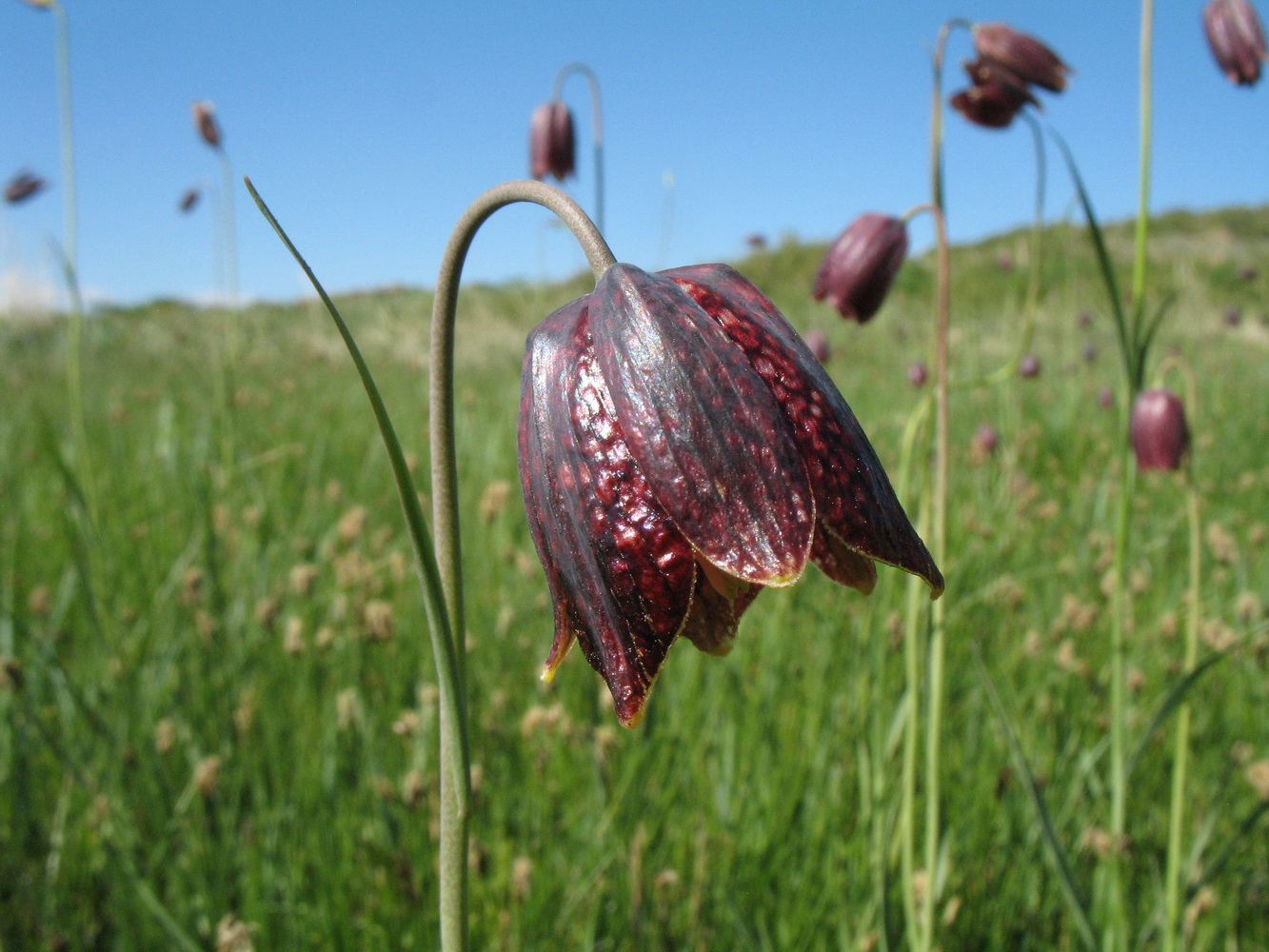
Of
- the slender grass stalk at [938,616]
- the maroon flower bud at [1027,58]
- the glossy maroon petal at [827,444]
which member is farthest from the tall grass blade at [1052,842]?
the maroon flower bud at [1027,58]

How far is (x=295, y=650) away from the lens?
1104 millimetres

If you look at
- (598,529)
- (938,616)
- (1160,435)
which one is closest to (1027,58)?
(1160,435)

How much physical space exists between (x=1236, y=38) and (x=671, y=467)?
118 centimetres

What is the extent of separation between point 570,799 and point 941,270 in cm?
76

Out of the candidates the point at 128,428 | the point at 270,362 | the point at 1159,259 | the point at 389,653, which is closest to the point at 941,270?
the point at 389,653

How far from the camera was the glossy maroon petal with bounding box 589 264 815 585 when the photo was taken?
0.41m

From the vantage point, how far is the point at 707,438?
1.36 feet

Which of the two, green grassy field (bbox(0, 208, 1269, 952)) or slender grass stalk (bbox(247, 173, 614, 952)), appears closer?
slender grass stalk (bbox(247, 173, 614, 952))

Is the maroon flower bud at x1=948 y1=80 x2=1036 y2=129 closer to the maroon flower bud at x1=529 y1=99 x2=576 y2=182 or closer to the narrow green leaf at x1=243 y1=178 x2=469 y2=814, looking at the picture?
the maroon flower bud at x1=529 y1=99 x2=576 y2=182

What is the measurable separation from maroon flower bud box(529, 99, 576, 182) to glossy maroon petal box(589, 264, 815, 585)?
139 centimetres

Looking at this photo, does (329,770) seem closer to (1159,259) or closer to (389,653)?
(389,653)

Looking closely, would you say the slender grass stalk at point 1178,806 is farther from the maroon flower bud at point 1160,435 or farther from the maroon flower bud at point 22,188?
the maroon flower bud at point 22,188

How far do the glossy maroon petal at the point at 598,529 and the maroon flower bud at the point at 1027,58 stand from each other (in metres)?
0.82

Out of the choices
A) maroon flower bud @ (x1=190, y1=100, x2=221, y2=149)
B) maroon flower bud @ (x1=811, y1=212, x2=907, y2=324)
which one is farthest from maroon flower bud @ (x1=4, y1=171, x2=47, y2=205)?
maroon flower bud @ (x1=811, y1=212, x2=907, y2=324)
